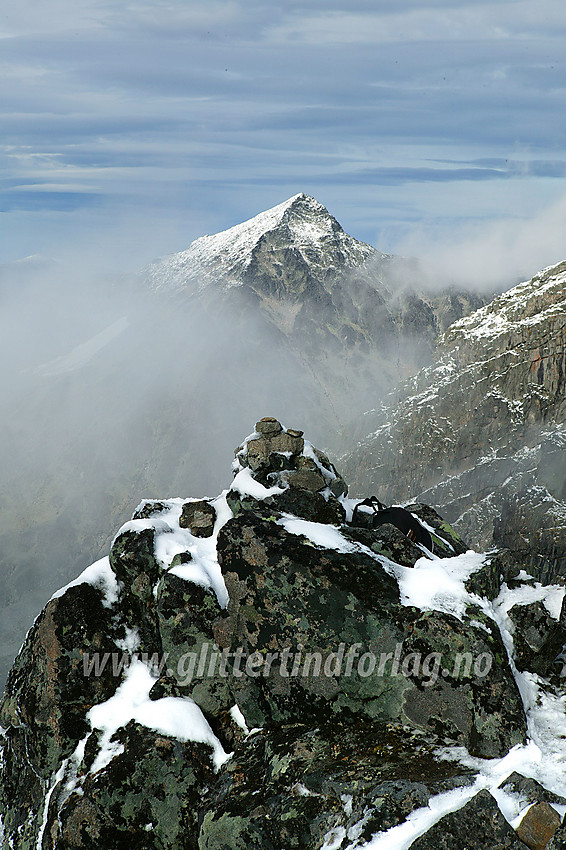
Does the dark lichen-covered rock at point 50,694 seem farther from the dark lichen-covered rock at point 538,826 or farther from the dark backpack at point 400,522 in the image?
the dark lichen-covered rock at point 538,826

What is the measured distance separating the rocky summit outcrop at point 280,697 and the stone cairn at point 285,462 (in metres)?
5.49

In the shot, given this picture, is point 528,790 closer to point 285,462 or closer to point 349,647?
point 349,647

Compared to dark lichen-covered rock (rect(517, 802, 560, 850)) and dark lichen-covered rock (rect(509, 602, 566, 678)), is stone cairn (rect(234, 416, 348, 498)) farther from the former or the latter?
dark lichen-covered rock (rect(517, 802, 560, 850))

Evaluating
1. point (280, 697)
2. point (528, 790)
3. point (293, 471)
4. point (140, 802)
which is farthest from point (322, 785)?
point (293, 471)

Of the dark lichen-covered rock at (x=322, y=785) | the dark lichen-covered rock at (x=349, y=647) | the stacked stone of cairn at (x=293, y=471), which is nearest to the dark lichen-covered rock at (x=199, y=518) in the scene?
the stacked stone of cairn at (x=293, y=471)

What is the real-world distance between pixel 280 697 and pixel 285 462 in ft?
47.8

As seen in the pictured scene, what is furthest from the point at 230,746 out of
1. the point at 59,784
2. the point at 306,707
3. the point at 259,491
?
the point at 259,491

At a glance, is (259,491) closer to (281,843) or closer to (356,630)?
(356,630)

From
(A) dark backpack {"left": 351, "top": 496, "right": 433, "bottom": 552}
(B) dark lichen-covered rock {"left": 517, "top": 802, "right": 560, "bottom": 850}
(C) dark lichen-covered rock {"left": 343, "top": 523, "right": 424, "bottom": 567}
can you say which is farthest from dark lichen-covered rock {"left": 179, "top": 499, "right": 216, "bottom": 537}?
(B) dark lichen-covered rock {"left": 517, "top": 802, "right": 560, "bottom": 850}

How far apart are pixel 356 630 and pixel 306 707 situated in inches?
136

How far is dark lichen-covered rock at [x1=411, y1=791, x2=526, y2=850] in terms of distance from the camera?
1388 centimetres

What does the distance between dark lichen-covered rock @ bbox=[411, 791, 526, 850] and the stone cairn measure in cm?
1940

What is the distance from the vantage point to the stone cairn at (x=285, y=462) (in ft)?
109

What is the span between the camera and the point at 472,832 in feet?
46.2
